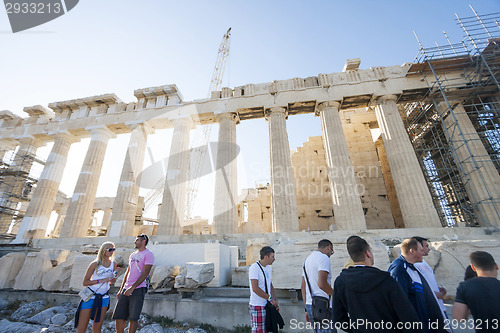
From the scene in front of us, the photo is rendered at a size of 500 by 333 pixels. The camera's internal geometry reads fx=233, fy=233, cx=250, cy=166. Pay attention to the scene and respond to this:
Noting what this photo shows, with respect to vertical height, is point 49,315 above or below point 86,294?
below

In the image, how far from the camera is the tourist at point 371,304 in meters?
1.97

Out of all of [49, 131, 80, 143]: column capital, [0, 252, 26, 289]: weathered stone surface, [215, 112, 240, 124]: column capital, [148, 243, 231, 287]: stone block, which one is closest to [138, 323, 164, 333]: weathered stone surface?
[148, 243, 231, 287]: stone block

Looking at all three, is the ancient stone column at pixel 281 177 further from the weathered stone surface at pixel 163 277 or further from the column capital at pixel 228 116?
the weathered stone surface at pixel 163 277

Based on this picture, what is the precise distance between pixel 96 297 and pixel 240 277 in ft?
11.8

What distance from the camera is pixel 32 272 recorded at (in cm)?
745

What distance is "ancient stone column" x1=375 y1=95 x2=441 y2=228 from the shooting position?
11820 millimetres

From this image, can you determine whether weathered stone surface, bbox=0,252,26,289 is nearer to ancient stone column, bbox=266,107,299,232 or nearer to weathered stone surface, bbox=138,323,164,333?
weathered stone surface, bbox=138,323,164,333

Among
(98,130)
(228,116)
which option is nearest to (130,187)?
(98,130)

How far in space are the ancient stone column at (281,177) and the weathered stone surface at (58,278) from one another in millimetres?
8786

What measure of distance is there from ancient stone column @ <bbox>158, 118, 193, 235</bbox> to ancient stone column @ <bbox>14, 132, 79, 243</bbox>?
342 inches

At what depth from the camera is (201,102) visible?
671 inches

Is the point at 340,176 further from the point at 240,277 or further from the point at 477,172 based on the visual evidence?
the point at 240,277

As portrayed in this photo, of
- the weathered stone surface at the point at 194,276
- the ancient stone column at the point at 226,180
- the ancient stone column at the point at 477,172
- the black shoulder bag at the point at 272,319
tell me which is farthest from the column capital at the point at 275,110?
the black shoulder bag at the point at 272,319

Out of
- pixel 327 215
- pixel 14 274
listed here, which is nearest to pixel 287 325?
pixel 14 274
